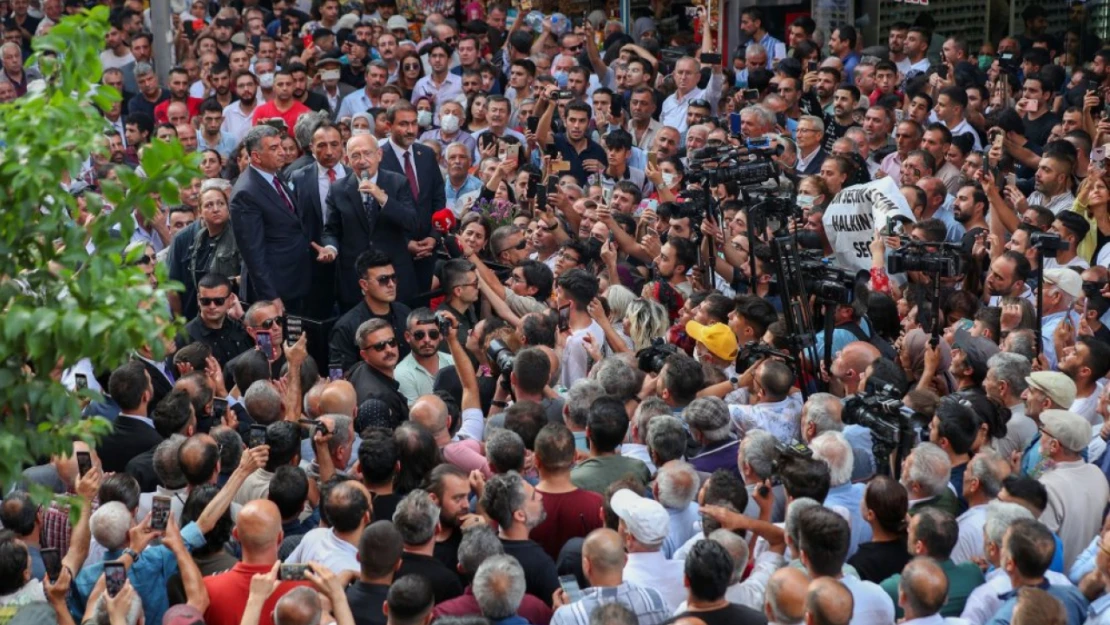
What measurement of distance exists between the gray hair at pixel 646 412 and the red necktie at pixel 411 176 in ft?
12.0

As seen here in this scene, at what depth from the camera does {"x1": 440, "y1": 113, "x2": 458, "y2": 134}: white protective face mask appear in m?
11.8

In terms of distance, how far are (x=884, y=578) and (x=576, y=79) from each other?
810 cm

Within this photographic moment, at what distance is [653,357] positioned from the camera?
291 inches

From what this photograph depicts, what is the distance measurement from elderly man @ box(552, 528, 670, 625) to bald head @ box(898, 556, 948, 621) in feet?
2.46

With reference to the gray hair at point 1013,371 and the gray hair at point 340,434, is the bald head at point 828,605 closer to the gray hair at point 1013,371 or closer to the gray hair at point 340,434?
the gray hair at point 340,434

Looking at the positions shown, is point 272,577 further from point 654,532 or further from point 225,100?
point 225,100

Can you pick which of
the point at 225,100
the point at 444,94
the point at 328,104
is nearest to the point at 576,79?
the point at 444,94

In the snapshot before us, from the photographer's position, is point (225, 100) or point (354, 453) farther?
point (225, 100)

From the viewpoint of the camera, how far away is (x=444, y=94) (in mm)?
13594

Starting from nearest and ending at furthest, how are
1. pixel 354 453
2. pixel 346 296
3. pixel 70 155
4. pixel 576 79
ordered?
pixel 70 155, pixel 354 453, pixel 346 296, pixel 576 79

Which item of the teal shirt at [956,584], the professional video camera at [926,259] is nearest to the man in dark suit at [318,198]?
the professional video camera at [926,259]

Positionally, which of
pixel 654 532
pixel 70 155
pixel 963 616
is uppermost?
pixel 70 155

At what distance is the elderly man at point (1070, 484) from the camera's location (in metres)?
6.00

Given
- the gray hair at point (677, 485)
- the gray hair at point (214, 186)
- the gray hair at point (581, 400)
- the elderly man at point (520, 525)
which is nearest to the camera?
the elderly man at point (520, 525)
